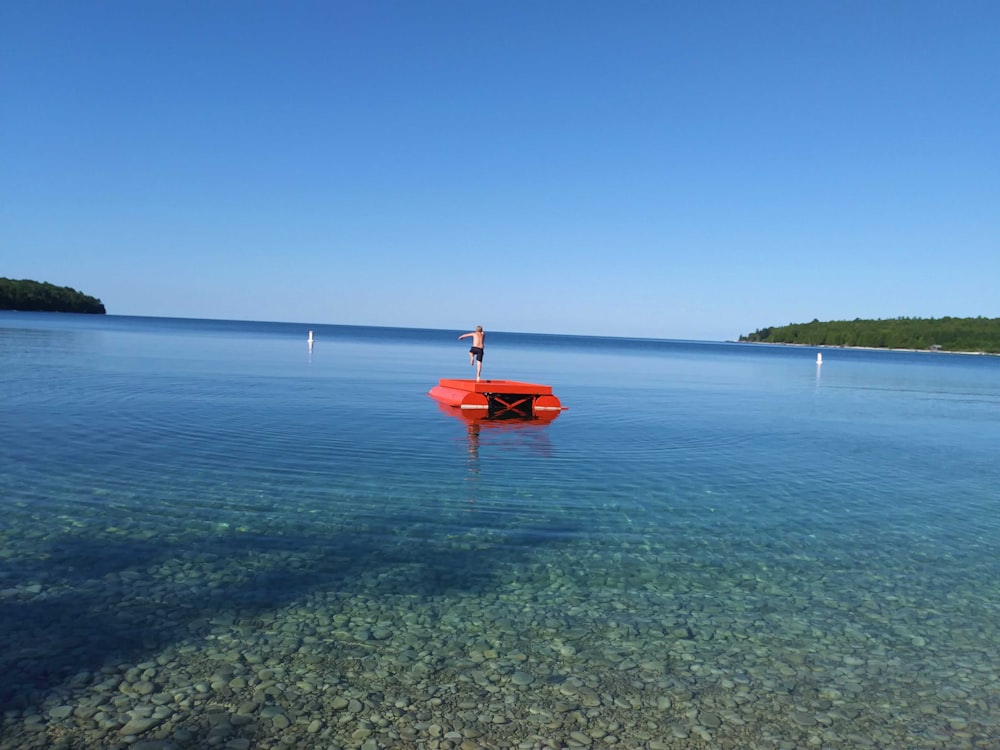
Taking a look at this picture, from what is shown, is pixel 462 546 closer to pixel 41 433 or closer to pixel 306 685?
pixel 306 685

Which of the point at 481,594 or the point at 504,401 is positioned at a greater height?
the point at 504,401

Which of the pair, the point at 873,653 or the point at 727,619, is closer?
the point at 873,653

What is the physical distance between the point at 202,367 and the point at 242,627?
121ft

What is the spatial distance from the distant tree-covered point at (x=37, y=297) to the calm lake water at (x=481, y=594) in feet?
587

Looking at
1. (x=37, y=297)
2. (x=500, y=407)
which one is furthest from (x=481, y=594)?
(x=37, y=297)

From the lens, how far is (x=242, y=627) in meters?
6.93

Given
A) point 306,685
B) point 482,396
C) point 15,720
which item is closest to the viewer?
point 15,720

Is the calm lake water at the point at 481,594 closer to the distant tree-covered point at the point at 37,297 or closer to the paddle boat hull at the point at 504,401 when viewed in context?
the paddle boat hull at the point at 504,401

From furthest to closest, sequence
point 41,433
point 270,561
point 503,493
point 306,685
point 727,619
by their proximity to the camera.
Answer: point 41,433
point 503,493
point 270,561
point 727,619
point 306,685

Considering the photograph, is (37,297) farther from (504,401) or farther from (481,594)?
(481,594)

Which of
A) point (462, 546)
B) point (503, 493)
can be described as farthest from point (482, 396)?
point (462, 546)

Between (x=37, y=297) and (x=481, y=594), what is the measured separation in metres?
199

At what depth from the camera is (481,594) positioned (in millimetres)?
8102

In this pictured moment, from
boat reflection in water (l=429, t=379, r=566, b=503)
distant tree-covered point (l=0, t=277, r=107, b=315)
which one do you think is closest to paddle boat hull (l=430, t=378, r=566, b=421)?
boat reflection in water (l=429, t=379, r=566, b=503)
